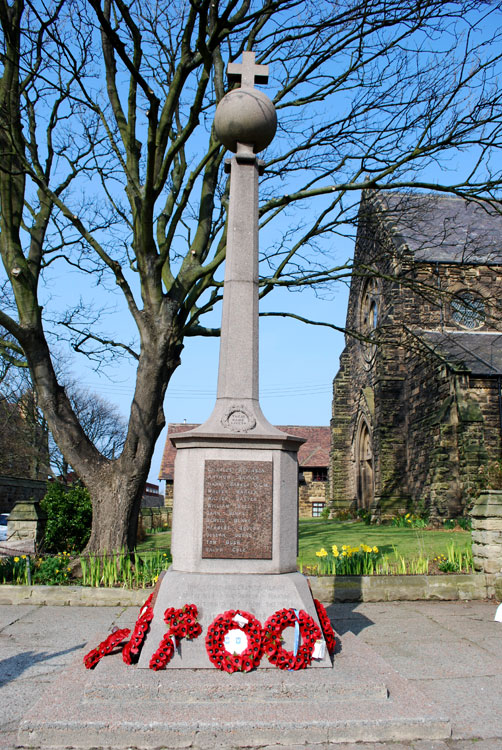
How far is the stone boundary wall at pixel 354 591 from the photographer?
7.39m

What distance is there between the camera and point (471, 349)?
18922mm

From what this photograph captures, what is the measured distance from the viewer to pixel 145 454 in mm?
8922

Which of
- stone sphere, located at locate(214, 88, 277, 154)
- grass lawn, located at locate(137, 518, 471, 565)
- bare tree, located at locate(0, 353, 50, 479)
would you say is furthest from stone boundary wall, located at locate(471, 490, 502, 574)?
bare tree, located at locate(0, 353, 50, 479)

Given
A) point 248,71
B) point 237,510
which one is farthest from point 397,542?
point 248,71

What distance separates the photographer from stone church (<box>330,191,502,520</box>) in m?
Answer: 16.0

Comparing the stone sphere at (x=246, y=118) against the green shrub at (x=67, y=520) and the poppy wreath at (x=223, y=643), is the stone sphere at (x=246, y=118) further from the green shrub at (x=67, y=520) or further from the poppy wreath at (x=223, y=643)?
the green shrub at (x=67, y=520)

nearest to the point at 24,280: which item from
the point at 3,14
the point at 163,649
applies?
the point at 3,14

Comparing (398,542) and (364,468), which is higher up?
(364,468)

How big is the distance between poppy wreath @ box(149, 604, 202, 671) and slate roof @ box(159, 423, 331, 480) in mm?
28809

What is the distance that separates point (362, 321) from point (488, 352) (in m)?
7.38

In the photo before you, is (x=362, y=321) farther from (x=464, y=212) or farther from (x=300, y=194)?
(x=300, y=194)

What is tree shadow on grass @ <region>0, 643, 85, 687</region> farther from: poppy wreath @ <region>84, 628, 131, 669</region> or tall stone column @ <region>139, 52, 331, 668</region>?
tall stone column @ <region>139, 52, 331, 668</region>

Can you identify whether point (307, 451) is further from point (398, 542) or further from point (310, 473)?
point (398, 542)

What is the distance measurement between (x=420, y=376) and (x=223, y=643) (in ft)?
53.5
